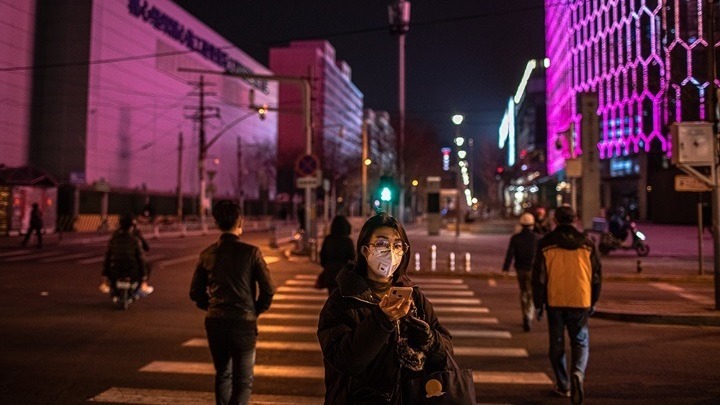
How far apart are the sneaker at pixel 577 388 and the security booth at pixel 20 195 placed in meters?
32.3

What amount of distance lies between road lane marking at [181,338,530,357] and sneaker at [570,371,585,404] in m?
2.11

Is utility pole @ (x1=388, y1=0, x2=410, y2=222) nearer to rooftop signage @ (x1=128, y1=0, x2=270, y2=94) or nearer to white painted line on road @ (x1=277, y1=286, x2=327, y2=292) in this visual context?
white painted line on road @ (x1=277, y1=286, x2=327, y2=292)

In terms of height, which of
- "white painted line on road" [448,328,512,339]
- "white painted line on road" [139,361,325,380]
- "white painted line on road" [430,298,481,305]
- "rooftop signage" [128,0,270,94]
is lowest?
"white painted line on road" [139,361,325,380]

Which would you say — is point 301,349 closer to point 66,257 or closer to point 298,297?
point 298,297

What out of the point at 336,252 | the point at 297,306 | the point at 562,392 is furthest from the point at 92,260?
the point at 562,392

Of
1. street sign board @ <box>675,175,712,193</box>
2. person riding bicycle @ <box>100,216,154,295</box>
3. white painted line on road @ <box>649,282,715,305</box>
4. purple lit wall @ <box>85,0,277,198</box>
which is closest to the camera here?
person riding bicycle @ <box>100,216,154,295</box>

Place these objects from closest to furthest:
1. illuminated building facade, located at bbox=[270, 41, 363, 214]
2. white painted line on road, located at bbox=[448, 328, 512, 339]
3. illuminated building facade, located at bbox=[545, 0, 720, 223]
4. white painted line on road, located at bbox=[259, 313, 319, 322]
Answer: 1. white painted line on road, located at bbox=[448, 328, 512, 339]
2. white painted line on road, located at bbox=[259, 313, 319, 322]
3. illuminated building facade, located at bbox=[545, 0, 720, 223]
4. illuminated building facade, located at bbox=[270, 41, 363, 214]

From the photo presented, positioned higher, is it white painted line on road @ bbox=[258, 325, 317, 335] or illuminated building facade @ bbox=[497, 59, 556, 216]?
illuminated building facade @ bbox=[497, 59, 556, 216]

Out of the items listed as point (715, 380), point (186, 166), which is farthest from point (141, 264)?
point (186, 166)

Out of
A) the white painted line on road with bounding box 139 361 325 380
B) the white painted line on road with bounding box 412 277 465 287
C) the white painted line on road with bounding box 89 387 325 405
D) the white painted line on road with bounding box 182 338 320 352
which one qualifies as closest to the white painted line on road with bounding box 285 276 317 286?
the white painted line on road with bounding box 412 277 465 287

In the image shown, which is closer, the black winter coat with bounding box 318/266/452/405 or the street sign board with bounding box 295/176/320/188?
the black winter coat with bounding box 318/266/452/405

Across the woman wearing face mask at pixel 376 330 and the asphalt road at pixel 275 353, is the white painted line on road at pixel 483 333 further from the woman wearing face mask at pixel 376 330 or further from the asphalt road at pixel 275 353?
the woman wearing face mask at pixel 376 330

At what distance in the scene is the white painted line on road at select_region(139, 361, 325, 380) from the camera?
6.44 m

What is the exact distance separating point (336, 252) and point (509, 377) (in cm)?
265
